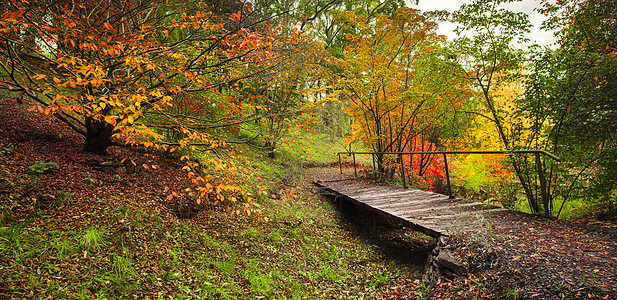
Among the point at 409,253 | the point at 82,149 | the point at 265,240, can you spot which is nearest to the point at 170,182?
the point at 82,149

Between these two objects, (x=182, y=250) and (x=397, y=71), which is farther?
(x=397, y=71)

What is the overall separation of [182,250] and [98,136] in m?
2.48

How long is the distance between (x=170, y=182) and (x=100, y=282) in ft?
8.12

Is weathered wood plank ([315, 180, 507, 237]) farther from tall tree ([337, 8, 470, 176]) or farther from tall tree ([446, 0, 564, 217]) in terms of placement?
tall tree ([337, 8, 470, 176])

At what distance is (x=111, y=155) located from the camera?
184 inches

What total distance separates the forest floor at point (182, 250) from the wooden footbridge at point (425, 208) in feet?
1.13

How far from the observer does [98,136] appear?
14.4 feet

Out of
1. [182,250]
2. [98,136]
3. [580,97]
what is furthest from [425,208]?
[98,136]

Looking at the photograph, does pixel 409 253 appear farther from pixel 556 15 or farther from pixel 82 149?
pixel 82 149

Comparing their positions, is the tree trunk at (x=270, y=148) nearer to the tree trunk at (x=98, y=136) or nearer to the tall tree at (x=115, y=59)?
the tall tree at (x=115, y=59)

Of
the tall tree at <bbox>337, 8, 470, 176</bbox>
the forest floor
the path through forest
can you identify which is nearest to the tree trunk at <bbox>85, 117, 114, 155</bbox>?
the forest floor

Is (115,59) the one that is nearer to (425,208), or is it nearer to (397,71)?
(425,208)

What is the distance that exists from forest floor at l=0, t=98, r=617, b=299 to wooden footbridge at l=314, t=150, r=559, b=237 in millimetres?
343

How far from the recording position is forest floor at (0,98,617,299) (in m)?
2.57
